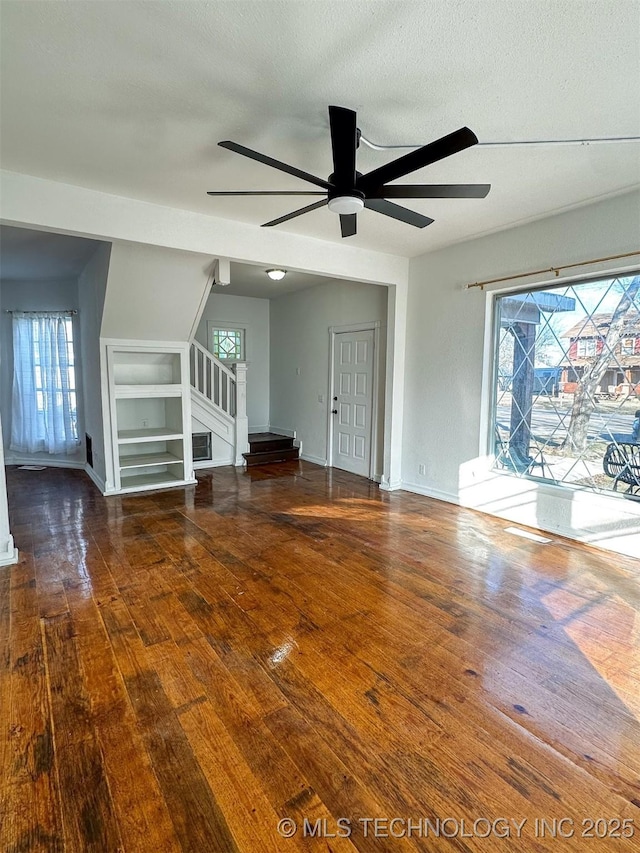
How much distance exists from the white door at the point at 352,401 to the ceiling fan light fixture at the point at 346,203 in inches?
143

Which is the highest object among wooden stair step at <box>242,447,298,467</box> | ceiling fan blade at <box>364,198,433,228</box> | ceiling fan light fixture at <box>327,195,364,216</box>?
ceiling fan blade at <box>364,198,433,228</box>

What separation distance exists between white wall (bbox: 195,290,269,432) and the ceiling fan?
18.4 feet

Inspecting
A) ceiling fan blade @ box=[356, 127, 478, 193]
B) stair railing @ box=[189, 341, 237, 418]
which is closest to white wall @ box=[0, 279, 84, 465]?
stair railing @ box=[189, 341, 237, 418]

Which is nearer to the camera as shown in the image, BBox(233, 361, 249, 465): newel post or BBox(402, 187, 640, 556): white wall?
BBox(402, 187, 640, 556): white wall

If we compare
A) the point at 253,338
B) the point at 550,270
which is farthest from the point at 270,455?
the point at 550,270

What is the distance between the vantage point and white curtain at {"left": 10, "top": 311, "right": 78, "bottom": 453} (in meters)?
6.59

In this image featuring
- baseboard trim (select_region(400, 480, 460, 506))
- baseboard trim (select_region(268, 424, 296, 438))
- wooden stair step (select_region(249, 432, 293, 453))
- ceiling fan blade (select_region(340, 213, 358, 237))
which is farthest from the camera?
baseboard trim (select_region(268, 424, 296, 438))

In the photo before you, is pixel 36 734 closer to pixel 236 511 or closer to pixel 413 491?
pixel 236 511

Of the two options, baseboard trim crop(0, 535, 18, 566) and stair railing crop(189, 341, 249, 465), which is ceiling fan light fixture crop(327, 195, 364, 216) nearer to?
baseboard trim crop(0, 535, 18, 566)

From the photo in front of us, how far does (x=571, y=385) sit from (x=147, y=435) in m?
4.93

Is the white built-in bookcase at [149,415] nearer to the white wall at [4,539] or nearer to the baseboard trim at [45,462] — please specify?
the baseboard trim at [45,462]

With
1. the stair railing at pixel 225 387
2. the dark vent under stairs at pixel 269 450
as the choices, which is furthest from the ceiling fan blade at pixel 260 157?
the dark vent under stairs at pixel 269 450

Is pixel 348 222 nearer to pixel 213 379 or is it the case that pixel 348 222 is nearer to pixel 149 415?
pixel 213 379

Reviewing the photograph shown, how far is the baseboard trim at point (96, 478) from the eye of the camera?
5.32 meters
